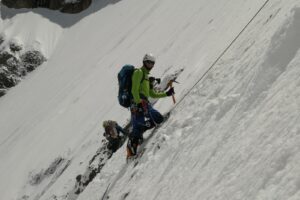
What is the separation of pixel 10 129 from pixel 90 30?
15.4 metres

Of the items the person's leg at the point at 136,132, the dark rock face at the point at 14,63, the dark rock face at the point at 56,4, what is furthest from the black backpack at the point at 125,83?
the dark rock face at the point at 56,4

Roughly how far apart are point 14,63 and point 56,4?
395 inches

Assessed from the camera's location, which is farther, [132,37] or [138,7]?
[138,7]

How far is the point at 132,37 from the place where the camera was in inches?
1308

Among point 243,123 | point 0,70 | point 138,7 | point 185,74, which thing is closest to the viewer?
point 243,123

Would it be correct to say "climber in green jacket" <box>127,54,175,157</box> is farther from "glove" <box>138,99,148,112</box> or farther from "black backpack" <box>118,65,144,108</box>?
"black backpack" <box>118,65,144,108</box>

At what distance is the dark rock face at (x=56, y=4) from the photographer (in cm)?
5591

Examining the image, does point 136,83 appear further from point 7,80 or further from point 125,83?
point 7,80

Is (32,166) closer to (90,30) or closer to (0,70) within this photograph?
(90,30)

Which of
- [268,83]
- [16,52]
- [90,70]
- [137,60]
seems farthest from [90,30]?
[268,83]

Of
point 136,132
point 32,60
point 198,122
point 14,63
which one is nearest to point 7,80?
point 14,63

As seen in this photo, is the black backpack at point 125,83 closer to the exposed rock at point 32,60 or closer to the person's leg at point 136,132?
the person's leg at point 136,132

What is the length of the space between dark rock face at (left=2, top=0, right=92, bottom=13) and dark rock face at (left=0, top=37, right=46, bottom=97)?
7.25m

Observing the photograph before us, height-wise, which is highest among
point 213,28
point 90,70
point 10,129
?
point 213,28
